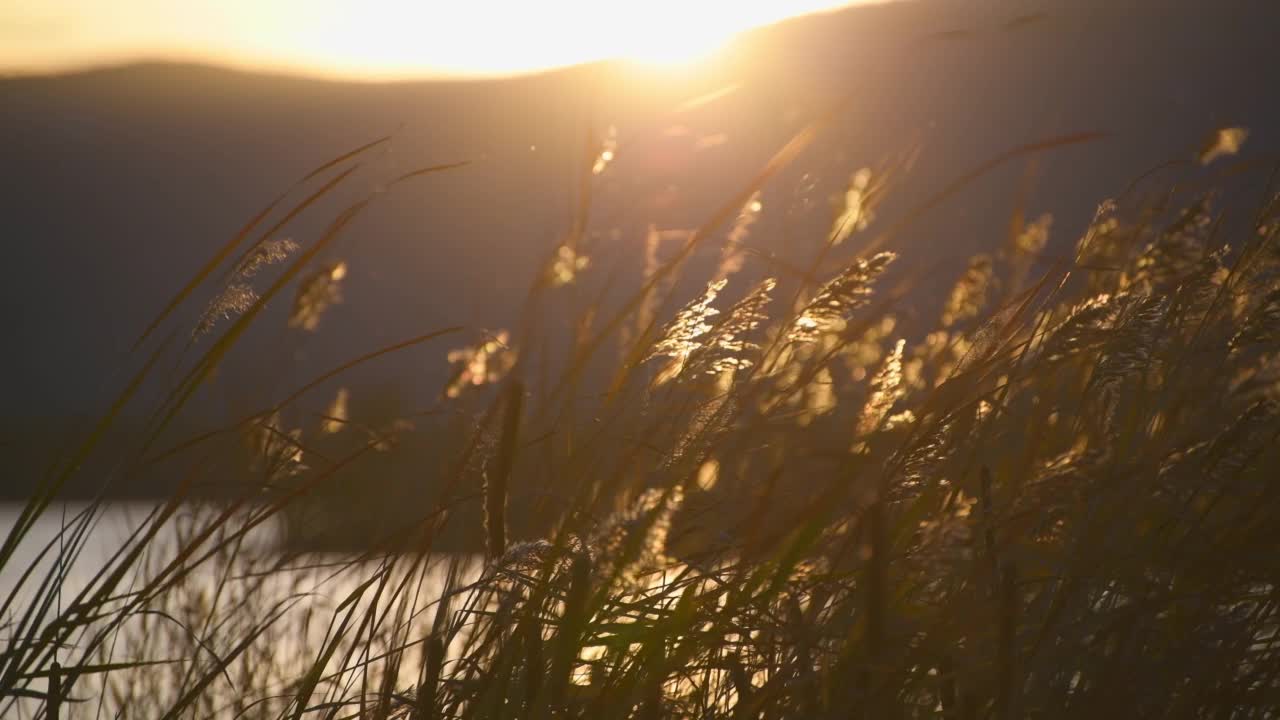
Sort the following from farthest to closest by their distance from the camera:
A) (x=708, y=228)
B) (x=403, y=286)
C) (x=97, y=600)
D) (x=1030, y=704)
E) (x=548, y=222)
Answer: (x=403, y=286), (x=548, y=222), (x=708, y=228), (x=97, y=600), (x=1030, y=704)

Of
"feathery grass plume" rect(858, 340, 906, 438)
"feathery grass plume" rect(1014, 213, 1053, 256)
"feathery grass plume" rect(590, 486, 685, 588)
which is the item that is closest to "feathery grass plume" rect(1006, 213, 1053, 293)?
"feathery grass plume" rect(1014, 213, 1053, 256)

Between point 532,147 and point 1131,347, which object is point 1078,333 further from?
point 532,147

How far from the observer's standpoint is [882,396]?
1.45 metres

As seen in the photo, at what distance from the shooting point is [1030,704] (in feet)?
3.67

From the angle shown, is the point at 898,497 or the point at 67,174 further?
the point at 67,174

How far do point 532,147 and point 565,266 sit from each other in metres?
0.21

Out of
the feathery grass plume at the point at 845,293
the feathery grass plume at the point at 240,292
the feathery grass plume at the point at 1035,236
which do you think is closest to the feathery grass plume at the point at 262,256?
the feathery grass plume at the point at 240,292

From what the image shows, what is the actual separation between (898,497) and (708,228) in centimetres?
42

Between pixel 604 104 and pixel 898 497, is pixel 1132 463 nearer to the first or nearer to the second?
pixel 898 497

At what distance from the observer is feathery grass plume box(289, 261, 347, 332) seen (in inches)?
70.7

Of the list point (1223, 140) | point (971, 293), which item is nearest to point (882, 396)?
point (971, 293)

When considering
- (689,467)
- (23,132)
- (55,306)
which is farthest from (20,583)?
(23,132)

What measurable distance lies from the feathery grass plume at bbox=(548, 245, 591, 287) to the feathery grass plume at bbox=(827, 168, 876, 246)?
1.08ft

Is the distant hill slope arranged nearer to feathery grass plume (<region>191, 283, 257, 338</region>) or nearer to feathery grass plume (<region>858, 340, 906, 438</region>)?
feathery grass plume (<region>191, 283, 257, 338</region>)
